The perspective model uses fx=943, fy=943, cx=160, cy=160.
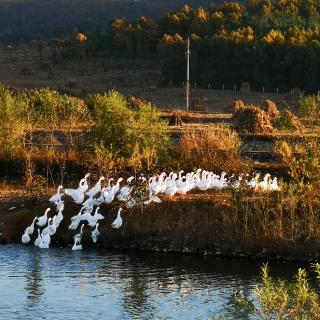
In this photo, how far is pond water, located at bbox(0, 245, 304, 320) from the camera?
17234mm

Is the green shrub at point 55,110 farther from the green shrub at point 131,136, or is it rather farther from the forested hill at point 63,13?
the forested hill at point 63,13

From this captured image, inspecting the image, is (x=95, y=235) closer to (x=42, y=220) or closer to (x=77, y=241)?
(x=77, y=241)

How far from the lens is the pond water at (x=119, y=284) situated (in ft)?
56.5

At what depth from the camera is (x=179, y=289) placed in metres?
19.1

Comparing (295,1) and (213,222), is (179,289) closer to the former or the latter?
(213,222)

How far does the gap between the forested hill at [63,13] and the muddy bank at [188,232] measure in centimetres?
11237

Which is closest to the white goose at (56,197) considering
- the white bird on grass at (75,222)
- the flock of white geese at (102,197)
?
the flock of white geese at (102,197)

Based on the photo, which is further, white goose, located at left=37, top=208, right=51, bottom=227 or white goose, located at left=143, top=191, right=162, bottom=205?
white goose, located at left=143, top=191, right=162, bottom=205

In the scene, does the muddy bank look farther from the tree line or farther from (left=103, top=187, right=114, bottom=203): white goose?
the tree line

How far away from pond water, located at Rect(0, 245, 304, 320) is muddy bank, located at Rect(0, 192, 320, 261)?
16.8 inches

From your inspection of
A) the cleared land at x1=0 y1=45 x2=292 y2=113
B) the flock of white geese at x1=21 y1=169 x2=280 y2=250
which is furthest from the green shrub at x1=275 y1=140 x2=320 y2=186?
the cleared land at x1=0 y1=45 x2=292 y2=113

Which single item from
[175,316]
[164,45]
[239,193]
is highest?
[164,45]

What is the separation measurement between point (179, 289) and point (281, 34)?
5821 cm

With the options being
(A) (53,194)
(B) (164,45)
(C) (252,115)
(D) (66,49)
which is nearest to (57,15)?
(D) (66,49)
